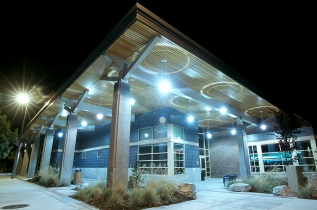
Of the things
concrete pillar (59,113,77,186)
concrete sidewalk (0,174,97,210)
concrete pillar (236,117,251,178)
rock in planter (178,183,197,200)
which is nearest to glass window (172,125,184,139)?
concrete pillar (236,117,251,178)

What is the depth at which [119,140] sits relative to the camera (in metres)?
7.73

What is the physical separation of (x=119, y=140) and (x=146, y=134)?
9383mm

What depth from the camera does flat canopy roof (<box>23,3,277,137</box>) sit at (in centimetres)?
691

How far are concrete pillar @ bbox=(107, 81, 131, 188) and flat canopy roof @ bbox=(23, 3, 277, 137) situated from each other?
85 cm

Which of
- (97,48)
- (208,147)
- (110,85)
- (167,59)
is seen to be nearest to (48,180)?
(110,85)

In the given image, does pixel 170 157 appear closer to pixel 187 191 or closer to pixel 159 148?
pixel 159 148

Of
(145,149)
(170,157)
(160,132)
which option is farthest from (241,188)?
(145,149)

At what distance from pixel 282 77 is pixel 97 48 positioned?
52.7 feet

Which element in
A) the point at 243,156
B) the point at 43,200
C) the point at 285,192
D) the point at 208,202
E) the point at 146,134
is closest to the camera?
the point at 208,202

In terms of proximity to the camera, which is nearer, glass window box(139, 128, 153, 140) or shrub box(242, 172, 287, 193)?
shrub box(242, 172, 287, 193)

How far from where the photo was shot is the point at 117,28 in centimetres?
676

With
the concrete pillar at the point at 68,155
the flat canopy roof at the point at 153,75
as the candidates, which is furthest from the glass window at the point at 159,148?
the concrete pillar at the point at 68,155

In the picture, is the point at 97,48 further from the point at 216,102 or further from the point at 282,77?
the point at 282,77

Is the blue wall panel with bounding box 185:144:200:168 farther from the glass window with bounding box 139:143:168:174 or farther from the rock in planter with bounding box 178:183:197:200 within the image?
the rock in planter with bounding box 178:183:197:200
